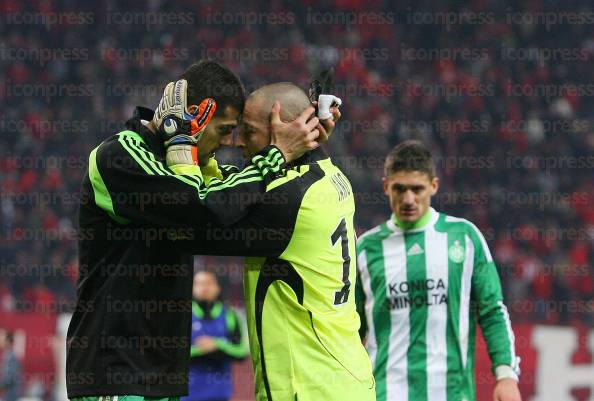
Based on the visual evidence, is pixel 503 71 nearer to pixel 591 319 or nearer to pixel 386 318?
pixel 591 319

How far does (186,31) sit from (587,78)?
655cm

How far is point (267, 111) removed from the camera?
3730 millimetres

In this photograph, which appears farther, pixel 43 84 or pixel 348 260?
pixel 43 84

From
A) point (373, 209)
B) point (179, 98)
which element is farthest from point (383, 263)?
point (373, 209)

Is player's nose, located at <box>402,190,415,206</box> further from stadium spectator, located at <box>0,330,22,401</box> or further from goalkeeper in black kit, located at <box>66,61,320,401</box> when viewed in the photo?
stadium spectator, located at <box>0,330,22,401</box>

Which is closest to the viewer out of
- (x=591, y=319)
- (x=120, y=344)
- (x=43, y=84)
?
(x=120, y=344)

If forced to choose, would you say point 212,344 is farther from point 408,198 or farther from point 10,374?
point 408,198

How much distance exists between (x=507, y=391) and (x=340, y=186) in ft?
5.29

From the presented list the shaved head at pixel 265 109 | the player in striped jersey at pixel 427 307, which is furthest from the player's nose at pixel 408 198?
the shaved head at pixel 265 109

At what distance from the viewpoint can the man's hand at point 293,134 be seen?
3.62 meters

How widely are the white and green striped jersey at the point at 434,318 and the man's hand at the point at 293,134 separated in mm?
1615

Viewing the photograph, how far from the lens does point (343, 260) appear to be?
369 cm

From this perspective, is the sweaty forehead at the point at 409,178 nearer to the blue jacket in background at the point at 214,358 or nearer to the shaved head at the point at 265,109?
the shaved head at the point at 265,109

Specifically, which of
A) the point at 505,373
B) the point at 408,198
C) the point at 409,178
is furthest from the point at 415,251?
the point at 505,373
